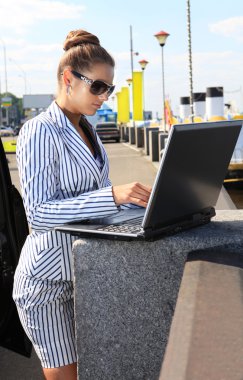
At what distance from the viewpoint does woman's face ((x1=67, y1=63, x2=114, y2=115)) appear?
201 centimetres

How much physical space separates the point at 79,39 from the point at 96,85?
151mm

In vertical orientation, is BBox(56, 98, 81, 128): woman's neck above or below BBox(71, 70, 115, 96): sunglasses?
below

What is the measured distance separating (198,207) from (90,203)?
1.21 feet

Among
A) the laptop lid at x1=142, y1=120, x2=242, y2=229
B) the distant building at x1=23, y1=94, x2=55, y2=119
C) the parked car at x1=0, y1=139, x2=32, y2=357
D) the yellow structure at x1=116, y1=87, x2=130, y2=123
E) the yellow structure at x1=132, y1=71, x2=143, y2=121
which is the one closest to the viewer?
the laptop lid at x1=142, y1=120, x2=242, y2=229

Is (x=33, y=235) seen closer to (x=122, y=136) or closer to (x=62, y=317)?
(x=62, y=317)

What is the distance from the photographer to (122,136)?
160 feet

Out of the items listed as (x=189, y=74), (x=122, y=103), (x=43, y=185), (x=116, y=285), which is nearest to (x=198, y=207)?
(x=116, y=285)

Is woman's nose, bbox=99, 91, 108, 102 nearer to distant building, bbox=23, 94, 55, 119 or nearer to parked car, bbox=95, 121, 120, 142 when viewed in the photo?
parked car, bbox=95, 121, 120, 142

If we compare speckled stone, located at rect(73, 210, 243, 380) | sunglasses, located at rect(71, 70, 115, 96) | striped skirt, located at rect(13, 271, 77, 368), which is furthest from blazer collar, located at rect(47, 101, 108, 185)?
striped skirt, located at rect(13, 271, 77, 368)

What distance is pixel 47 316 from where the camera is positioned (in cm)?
208

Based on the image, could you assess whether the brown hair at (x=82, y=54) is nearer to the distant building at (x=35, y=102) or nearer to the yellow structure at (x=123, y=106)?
the yellow structure at (x=123, y=106)

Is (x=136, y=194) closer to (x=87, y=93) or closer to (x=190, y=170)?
(x=190, y=170)

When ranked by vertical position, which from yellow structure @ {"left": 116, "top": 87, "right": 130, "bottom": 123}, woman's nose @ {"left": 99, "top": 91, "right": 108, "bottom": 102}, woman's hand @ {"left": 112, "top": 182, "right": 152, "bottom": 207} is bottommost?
yellow structure @ {"left": 116, "top": 87, "right": 130, "bottom": 123}

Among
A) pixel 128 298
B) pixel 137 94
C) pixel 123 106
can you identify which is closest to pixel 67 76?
pixel 128 298
